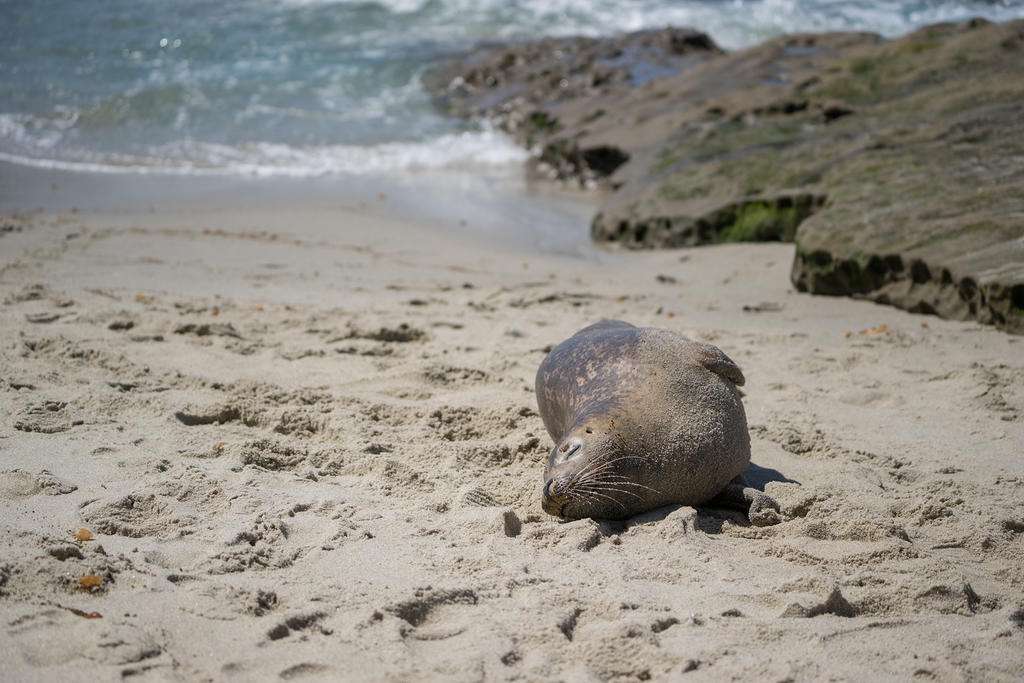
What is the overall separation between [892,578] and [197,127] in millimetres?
12470

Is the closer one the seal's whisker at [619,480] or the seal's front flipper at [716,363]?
the seal's whisker at [619,480]

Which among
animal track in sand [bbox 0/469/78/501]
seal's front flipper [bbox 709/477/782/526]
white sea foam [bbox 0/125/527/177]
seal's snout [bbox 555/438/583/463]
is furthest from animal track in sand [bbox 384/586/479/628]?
white sea foam [bbox 0/125/527/177]

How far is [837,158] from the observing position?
7414 mm

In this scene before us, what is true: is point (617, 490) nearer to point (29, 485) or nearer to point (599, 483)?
point (599, 483)

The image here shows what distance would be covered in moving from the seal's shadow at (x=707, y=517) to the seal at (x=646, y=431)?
0.03m

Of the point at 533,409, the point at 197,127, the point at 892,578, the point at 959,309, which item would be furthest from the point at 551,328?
the point at 197,127

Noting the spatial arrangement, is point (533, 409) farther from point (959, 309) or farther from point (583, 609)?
point (959, 309)

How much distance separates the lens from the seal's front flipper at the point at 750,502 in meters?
3.02

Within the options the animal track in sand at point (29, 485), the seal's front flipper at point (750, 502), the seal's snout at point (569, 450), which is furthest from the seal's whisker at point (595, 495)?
the animal track in sand at point (29, 485)

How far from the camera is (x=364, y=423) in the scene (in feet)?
12.3

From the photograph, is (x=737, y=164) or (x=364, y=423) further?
(x=737, y=164)

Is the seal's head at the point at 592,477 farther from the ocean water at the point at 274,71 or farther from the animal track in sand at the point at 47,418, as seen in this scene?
the ocean water at the point at 274,71

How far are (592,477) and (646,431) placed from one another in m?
0.28

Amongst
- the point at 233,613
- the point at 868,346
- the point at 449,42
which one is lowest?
the point at 868,346
